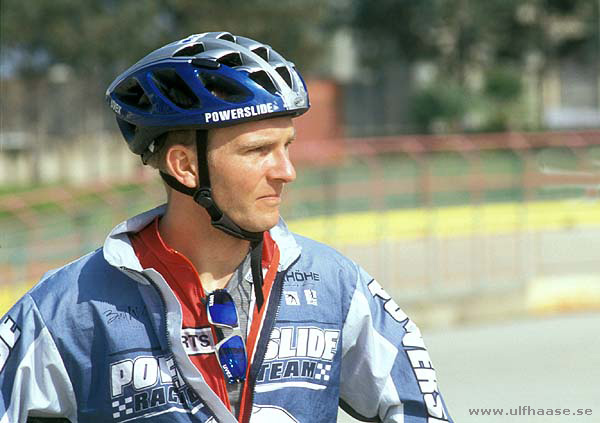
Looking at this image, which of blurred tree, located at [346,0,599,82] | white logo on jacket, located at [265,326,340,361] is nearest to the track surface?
white logo on jacket, located at [265,326,340,361]

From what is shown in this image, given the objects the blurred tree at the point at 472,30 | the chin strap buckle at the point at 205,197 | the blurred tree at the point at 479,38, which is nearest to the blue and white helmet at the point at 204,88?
the chin strap buckle at the point at 205,197

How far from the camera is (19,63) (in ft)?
86.3

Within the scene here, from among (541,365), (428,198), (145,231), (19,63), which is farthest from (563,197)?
(19,63)

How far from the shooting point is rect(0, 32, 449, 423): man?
95.2 inches

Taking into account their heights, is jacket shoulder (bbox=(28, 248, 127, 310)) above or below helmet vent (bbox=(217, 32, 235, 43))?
below

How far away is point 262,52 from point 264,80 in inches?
5.4

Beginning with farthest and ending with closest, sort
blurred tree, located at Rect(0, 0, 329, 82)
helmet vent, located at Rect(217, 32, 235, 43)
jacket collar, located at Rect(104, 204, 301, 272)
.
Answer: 1. blurred tree, located at Rect(0, 0, 329, 82)
2. helmet vent, located at Rect(217, 32, 235, 43)
3. jacket collar, located at Rect(104, 204, 301, 272)

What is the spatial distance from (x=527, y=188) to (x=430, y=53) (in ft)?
79.4

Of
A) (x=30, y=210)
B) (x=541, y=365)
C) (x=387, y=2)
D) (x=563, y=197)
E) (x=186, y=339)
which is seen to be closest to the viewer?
(x=186, y=339)

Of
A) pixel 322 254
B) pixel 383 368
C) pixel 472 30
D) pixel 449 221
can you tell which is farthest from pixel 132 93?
pixel 472 30

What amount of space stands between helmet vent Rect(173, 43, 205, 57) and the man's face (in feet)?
0.67

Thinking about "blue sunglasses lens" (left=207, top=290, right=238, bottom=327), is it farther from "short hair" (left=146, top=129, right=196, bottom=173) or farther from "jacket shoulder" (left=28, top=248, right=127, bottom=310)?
"short hair" (left=146, top=129, right=196, bottom=173)

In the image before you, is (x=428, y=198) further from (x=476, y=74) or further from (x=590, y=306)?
(x=476, y=74)

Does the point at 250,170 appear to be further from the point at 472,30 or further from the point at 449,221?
the point at 472,30
